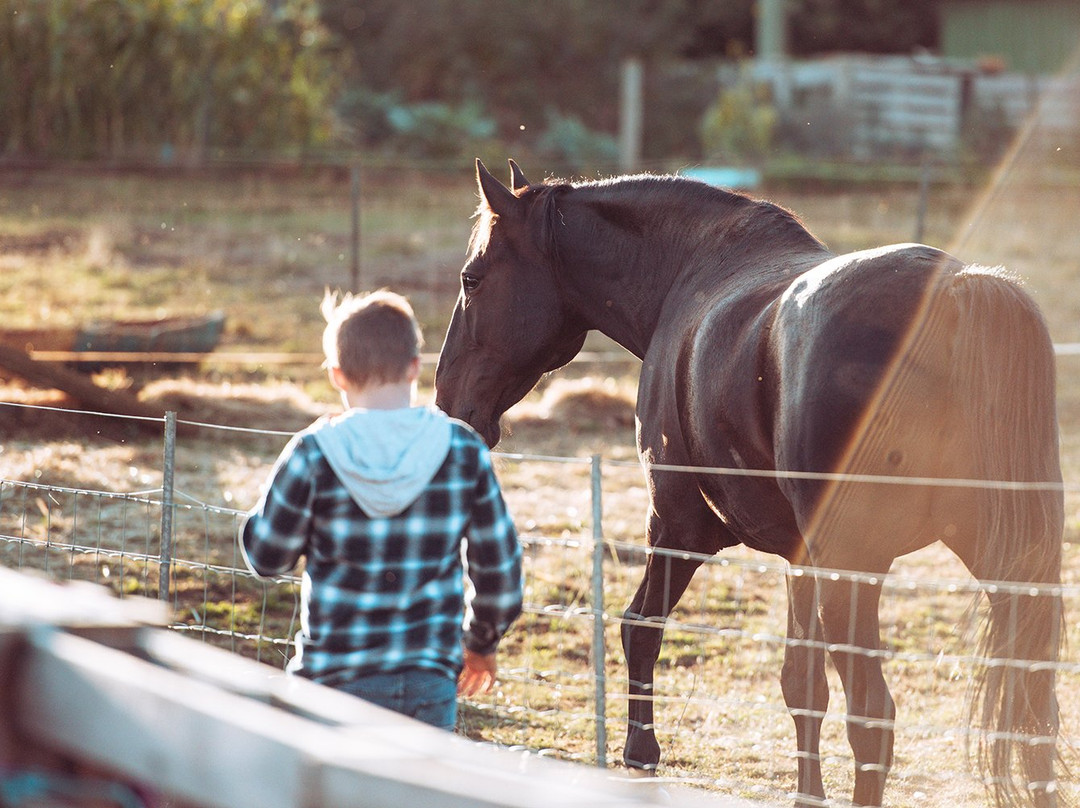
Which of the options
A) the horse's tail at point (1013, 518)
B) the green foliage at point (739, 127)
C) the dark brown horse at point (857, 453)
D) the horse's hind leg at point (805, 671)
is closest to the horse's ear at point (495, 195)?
the dark brown horse at point (857, 453)

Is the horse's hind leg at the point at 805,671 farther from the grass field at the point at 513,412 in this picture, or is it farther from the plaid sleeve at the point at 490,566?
the plaid sleeve at the point at 490,566

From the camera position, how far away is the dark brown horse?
3.04 meters

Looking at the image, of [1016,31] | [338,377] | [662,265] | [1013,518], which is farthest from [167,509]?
[1016,31]

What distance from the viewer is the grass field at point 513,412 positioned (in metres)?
4.55

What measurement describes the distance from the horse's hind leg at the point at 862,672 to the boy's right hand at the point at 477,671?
3.40 feet

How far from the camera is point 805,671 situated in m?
3.79

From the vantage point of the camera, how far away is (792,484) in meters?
3.24

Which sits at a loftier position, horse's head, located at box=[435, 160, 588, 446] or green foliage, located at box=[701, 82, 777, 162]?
green foliage, located at box=[701, 82, 777, 162]

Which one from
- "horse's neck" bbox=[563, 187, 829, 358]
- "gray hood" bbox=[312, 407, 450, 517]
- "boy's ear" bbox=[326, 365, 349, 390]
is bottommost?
"gray hood" bbox=[312, 407, 450, 517]

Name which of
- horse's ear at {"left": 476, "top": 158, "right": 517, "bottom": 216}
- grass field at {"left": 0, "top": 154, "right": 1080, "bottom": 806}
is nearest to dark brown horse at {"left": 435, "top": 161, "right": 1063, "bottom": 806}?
grass field at {"left": 0, "top": 154, "right": 1080, "bottom": 806}

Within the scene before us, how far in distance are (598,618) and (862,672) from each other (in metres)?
0.76

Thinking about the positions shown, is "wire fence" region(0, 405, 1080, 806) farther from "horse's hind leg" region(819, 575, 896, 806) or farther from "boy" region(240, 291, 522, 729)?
"boy" region(240, 291, 522, 729)

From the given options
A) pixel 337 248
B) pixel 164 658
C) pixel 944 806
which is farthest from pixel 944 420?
pixel 337 248

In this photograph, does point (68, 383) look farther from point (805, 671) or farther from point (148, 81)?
point (148, 81)
